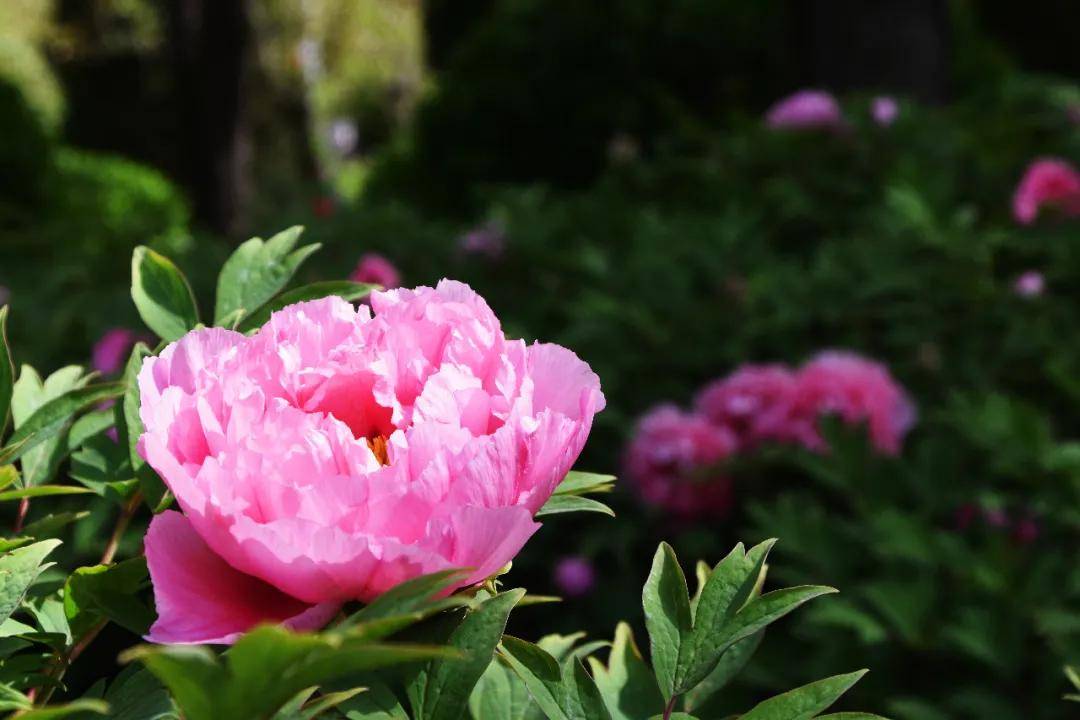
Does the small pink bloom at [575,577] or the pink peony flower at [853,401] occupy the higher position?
the pink peony flower at [853,401]

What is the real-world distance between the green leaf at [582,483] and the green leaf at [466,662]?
0.53 feet

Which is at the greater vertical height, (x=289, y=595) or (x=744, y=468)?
(x=289, y=595)

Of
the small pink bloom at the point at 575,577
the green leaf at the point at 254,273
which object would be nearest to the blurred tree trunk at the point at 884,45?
the small pink bloom at the point at 575,577

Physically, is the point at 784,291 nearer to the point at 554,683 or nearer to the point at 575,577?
the point at 575,577

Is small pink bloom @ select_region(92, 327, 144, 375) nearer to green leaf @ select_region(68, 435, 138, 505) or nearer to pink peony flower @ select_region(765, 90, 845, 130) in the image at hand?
green leaf @ select_region(68, 435, 138, 505)

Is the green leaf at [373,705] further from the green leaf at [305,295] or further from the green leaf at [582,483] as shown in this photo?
the green leaf at [305,295]

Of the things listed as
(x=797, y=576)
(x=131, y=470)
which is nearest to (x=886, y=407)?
(x=797, y=576)

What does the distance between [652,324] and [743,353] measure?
0.83 feet

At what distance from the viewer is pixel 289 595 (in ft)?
1.94

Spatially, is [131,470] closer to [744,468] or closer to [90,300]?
[744,468]

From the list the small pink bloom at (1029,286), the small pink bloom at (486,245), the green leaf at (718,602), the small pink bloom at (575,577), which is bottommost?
the small pink bloom at (575,577)

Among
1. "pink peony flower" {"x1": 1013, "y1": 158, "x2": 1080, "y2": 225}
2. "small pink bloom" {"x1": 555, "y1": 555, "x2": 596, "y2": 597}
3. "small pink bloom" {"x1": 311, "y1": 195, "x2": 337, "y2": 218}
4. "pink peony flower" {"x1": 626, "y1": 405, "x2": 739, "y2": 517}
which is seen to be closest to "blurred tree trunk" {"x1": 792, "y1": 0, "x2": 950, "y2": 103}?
"pink peony flower" {"x1": 1013, "y1": 158, "x2": 1080, "y2": 225}

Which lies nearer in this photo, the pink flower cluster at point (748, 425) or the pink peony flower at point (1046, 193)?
the pink flower cluster at point (748, 425)

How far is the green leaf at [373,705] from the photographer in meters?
0.59
